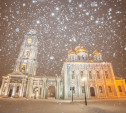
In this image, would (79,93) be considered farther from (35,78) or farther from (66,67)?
(35,78)

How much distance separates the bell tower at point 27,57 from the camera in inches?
1114

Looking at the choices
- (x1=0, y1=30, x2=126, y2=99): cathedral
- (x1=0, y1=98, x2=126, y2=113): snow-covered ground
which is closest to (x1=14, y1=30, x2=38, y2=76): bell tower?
(x1=0, y1=30, x2=126, y2=99): cathedral

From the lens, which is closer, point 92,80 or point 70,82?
point 70,82

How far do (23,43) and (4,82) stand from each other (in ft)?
45.0

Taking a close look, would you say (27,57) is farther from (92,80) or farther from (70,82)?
(92,80)

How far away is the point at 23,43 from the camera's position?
3250 cm

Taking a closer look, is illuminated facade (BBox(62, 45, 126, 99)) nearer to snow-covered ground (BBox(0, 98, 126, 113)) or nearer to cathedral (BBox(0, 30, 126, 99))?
cathedral (BBox(0, 30, 126, 99))

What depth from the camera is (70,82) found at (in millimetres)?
24469

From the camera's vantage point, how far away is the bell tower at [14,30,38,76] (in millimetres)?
28291

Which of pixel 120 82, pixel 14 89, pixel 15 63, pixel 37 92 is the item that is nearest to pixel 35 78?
pixel 37 92

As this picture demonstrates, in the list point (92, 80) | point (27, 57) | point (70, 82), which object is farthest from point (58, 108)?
point (27, 57)

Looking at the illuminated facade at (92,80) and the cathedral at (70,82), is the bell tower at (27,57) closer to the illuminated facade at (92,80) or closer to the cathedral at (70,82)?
the cathedral at (70,82)

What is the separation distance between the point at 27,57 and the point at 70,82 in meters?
16.0

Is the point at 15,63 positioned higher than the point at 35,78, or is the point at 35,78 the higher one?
the point at 15,63
